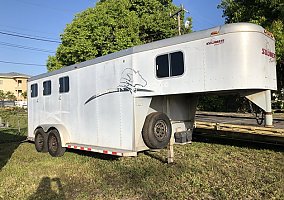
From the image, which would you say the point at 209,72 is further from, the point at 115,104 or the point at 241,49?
the point at 115,104

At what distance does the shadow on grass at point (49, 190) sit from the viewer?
590 centimetres

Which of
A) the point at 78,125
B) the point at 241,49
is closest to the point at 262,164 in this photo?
the point at 241,49

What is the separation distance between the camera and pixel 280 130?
796 cm

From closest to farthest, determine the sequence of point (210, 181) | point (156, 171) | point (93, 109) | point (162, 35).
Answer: point (210, 181) < point (156, 171) < point (93, 109) < point (162, 35)

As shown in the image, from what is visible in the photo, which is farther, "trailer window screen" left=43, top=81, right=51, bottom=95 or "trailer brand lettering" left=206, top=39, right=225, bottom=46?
"trailer window screen" left=43, top=81, right=51, bottom=95

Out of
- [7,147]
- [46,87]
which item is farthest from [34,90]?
[7,147]

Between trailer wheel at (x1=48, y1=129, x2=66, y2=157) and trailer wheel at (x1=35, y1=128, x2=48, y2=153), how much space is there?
0.95 ft

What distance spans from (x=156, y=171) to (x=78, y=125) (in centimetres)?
308

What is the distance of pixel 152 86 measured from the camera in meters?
7.12

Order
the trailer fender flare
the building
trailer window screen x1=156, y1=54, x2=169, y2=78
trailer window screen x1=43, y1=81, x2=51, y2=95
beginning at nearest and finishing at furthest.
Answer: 1. trailer window screen x1=156, y1=54, x2=169, y2=78
2. the trailer fender flare
3. trailer window screen x1=43, y1=81, x2=51, y2=95
4. the building

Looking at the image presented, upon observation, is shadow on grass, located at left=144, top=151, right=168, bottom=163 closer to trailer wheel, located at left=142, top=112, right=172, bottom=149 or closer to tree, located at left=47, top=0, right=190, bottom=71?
trailer wheel, located at left=142, top=112, right=172, bottom=149

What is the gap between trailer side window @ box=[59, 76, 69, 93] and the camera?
9.75 m

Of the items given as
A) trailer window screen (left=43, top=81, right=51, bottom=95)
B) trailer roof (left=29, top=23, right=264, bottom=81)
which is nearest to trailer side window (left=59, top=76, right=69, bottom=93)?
trailer window screen (left=43, top=81, right=51, bottom=95)

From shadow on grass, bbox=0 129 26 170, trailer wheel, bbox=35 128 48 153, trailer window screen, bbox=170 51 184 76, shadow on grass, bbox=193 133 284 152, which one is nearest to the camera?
trailer window screen, bbox=170 51 184 76
